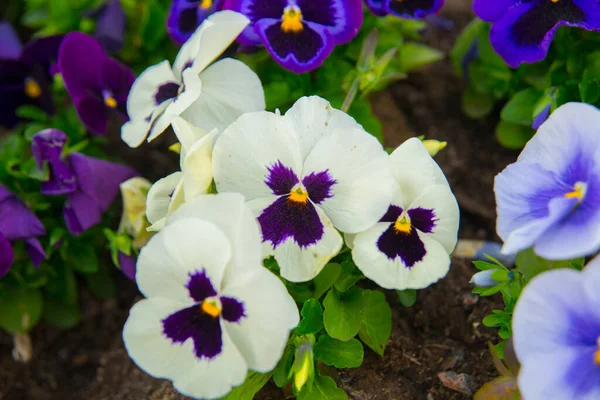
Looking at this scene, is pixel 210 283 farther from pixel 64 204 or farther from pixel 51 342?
pixel 51 342

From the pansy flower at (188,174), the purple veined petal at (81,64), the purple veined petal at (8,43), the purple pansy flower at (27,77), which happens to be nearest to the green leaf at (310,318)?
the pansy flower at (188,174)

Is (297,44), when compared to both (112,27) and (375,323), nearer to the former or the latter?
(375,323)

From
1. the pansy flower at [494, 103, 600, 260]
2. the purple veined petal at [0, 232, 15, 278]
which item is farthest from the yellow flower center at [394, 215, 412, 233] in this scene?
the purple veined petal at [0, 232, 15, 278]

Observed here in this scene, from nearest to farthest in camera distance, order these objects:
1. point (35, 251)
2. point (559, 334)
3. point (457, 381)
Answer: point (559, 334) < point (457, 381) < point (35, 251)

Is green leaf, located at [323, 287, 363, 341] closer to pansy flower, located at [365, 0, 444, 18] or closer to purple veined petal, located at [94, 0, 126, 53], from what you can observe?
pansy flower, located at [365, 0, 444, 18]

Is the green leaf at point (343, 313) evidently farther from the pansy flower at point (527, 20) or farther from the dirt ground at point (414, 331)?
the pansy flower at point (527, 20)

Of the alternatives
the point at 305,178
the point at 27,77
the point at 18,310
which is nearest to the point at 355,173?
the point at 305,178
